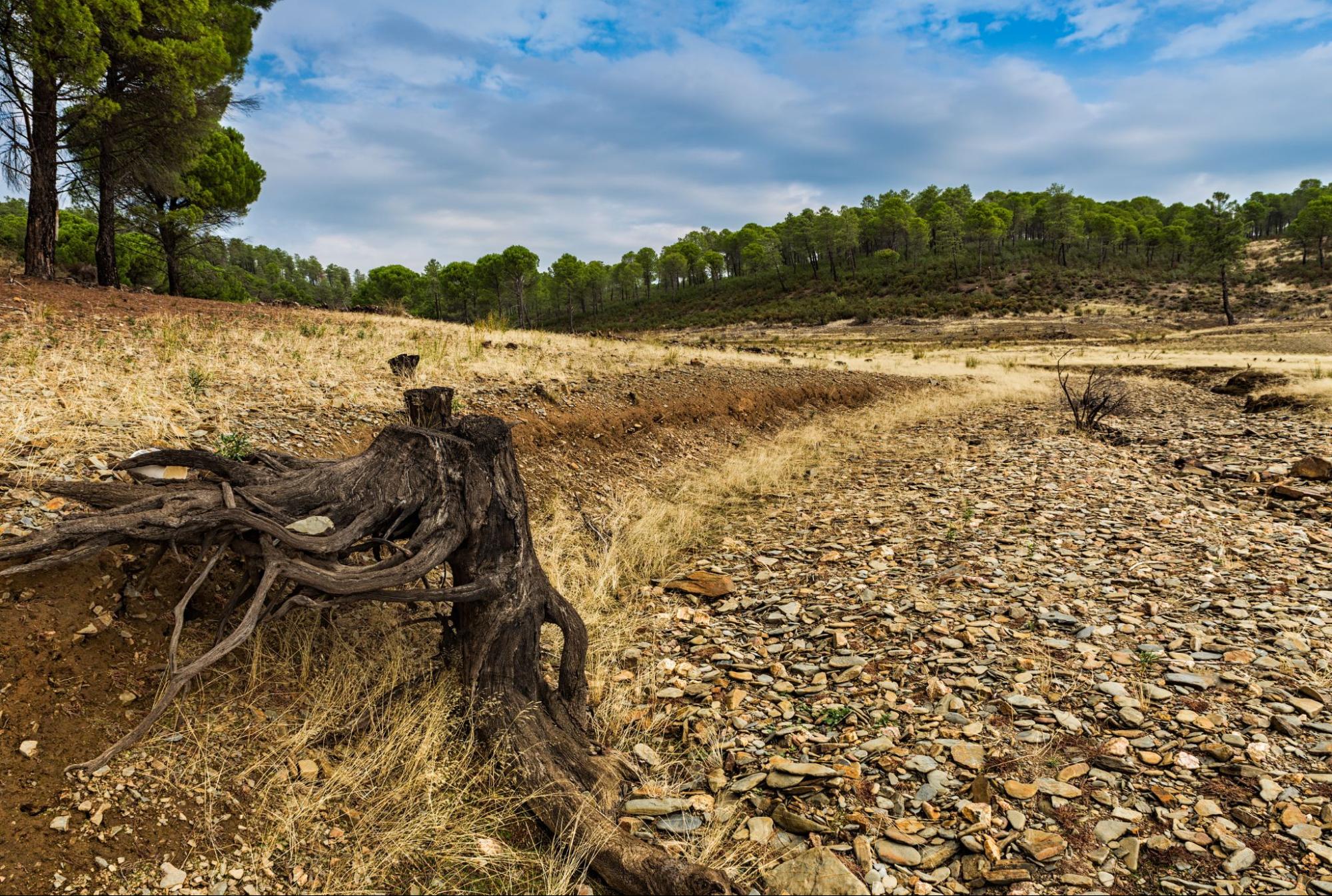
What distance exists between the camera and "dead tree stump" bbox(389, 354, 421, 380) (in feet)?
36.4

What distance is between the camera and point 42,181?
17.4m

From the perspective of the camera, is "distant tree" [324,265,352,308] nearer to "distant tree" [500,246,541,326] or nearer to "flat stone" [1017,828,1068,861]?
"distant tree" [500,246,541,326]

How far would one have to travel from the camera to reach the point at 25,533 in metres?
3.76

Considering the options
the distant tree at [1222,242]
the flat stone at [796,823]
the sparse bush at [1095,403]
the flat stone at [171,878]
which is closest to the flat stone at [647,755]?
the flat stone at [796,823]

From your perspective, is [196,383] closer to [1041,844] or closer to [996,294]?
[1041,844]

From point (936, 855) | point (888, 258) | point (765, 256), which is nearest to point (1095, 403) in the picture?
point (936, 855)

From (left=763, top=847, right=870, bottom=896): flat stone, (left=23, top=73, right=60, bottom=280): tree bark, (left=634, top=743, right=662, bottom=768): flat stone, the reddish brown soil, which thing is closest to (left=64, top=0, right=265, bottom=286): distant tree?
(left=23, top=73, right=60, bottom=280): tree bark

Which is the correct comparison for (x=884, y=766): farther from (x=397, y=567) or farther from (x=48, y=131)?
(x=48, y=131)

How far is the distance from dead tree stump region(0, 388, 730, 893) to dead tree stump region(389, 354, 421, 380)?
6.91m

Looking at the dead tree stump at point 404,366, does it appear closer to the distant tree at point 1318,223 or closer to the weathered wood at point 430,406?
the weathered wood at point 430,406

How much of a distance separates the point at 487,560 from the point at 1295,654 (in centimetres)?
617

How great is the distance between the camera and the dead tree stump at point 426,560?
3197mm

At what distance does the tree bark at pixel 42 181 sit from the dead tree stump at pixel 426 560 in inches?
821

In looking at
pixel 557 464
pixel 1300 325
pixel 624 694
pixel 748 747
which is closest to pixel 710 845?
pixel 748 747
